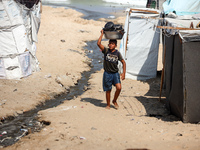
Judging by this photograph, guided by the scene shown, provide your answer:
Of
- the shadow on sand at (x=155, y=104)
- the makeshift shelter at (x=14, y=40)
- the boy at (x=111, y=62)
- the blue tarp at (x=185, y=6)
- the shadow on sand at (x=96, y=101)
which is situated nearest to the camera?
the boy at (x=111, y=62)

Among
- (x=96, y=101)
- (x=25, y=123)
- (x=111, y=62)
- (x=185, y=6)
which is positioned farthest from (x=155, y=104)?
(x=185, y=6)

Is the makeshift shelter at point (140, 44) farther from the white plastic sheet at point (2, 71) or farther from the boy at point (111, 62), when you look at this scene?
the white plastic sheet at point (2, 71)

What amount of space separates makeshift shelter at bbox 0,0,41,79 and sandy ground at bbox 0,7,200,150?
376 millimetres

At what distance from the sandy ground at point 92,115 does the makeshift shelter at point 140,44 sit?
37 cm

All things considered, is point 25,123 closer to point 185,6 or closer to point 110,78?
point 110,78

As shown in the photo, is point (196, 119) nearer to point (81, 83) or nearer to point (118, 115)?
point (118, 115)

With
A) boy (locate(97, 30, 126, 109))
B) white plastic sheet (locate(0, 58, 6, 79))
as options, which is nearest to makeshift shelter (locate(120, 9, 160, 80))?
boy (locate(97, 30, 126, 109))

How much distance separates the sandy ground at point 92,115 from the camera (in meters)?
4.39

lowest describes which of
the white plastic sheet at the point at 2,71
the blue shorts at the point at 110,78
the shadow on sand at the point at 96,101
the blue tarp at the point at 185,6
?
the shadow on sand at the point at 96,101

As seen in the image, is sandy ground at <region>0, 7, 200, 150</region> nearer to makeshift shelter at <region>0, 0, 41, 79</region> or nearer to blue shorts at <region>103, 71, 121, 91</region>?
makeshift shelter at <region>0, 0, 41, 79</region>

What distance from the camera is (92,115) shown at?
570 centimetres

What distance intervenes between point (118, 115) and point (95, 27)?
582 inches

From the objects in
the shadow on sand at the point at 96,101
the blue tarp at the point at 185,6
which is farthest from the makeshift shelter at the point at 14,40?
the blue tarp at the point at 185,6

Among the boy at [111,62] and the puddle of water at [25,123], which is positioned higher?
the boy at [111,62]
